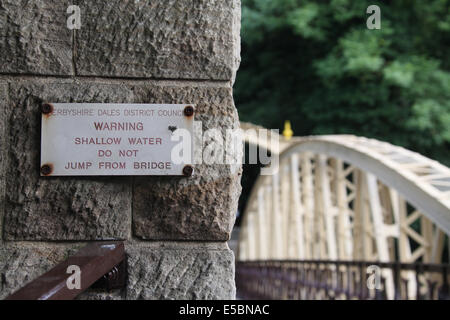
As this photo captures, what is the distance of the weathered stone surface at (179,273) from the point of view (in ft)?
5.94

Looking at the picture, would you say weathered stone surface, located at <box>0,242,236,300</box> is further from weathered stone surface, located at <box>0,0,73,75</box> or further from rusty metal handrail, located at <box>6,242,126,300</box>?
weathered stone surface, located at <box>0,0,73,75</box>

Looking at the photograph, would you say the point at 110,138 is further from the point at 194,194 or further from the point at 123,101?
the point at 194,194

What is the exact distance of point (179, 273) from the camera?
1.83m

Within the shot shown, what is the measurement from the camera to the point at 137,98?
1.86 m

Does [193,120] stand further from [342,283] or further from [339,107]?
[339,107]

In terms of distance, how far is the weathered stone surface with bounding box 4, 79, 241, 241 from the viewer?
5.95 ft

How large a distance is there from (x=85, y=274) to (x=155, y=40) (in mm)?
756

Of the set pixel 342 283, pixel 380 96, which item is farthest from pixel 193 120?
pixel 380 96

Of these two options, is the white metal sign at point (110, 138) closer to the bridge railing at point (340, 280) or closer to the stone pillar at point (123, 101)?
the stone pillar at point (123, 101)

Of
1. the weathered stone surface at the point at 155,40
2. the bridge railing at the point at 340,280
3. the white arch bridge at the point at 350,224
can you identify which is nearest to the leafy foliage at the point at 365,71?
the white arch bridge at the point at 350,224

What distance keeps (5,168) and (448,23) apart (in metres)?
15.3

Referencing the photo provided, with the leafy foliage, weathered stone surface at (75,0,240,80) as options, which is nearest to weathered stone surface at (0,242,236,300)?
weathered stone surface at (75,0,240,80)

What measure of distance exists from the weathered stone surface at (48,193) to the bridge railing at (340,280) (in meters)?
2.77

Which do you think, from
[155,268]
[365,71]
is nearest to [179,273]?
[155,268]
